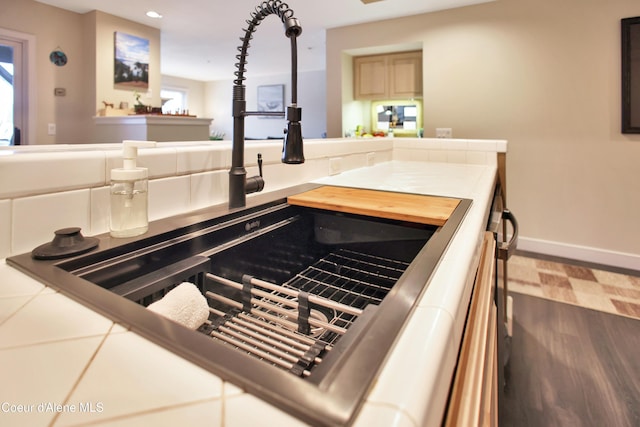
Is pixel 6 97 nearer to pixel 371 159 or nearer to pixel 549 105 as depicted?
pixel 371 159

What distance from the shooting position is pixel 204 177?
90cm

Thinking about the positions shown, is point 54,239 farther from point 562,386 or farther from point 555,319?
point 555,319

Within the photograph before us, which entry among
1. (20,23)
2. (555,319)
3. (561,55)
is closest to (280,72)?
(20,23)

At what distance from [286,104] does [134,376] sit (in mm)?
6917

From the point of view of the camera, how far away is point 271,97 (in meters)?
7.86

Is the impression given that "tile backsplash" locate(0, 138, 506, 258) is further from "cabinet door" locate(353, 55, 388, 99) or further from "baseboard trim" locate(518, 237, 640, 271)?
"cabinet door" locate(353, 55, 388, 99)

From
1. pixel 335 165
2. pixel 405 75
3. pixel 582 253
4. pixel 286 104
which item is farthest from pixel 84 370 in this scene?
pixel 286 104

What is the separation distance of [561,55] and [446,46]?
3.26 ft

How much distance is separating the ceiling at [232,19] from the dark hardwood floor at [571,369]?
9.39 feet

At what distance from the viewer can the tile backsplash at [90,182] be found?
→ 0.56m

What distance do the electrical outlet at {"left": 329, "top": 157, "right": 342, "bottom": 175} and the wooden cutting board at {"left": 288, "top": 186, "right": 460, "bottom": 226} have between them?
364 mm

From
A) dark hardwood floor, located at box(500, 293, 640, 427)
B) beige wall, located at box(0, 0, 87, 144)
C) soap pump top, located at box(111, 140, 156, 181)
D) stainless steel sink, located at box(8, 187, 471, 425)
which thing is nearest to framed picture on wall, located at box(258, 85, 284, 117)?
beige wall, located at box(0, 0, 87, 144)

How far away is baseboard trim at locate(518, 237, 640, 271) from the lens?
2985 millimetres

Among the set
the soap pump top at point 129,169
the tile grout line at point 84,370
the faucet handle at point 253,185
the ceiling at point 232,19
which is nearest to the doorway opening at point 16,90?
the ceiling at point 232,19
